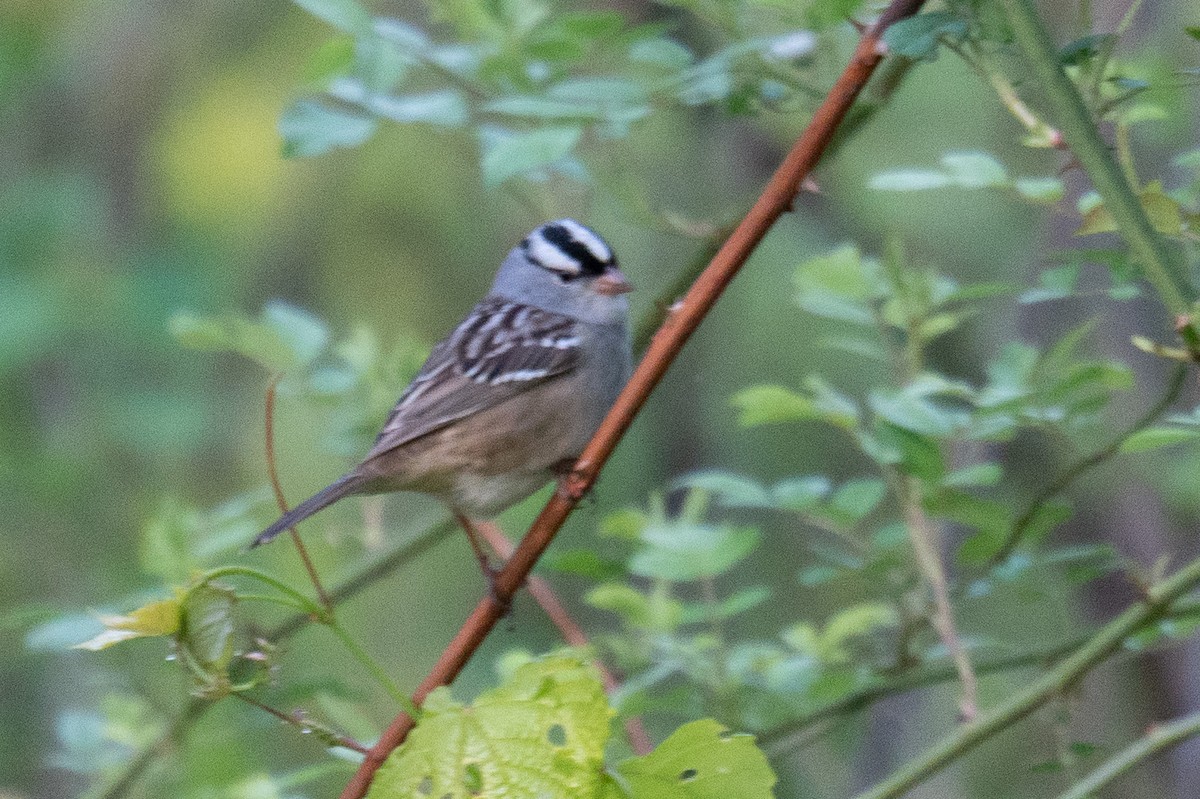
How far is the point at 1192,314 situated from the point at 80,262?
4.29 m

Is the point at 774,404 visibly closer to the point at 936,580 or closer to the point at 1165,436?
the point at 936,580

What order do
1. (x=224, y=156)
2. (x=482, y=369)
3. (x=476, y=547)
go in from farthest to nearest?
(x=224, y=156) → (x=482, y=369) → (x=476, y=547)

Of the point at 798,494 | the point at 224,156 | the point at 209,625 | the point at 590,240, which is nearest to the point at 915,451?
the point at 798,494

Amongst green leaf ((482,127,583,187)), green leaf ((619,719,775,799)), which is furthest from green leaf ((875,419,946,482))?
green leaf ((619,719,775,799))

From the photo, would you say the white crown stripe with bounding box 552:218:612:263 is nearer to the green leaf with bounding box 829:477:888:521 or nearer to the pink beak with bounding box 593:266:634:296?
the pink beak with bounding box 593:266:634:296

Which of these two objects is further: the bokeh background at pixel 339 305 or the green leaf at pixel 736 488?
the bokeh background at pixel 339 305

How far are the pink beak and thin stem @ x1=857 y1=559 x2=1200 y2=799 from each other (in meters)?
1.06

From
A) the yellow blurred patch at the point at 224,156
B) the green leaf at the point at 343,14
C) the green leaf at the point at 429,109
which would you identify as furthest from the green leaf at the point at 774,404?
the yellow blurred patch at the point at 224,156

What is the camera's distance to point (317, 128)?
2291mm

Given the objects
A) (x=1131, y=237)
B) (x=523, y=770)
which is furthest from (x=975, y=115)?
(x=523, y=770)

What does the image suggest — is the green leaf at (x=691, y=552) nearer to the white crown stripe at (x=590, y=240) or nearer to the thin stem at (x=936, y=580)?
the thin stem at (x=936, y=580)

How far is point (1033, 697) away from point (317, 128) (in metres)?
1.40

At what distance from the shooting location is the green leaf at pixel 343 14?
211 centimetres

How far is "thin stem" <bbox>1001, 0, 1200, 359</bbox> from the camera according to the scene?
1279 millimetres
